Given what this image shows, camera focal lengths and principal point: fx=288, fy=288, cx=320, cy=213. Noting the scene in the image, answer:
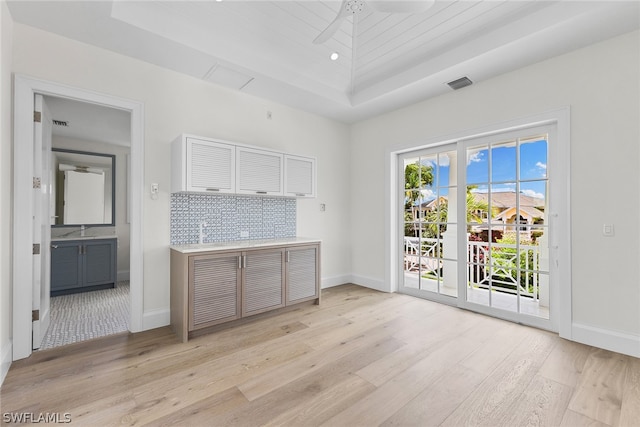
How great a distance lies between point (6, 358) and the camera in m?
2.21

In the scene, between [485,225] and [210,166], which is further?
[485,225]

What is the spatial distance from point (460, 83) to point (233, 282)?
344 cm

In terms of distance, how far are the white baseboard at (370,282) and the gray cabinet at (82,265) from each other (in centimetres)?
398

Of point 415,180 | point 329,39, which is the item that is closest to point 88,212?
point 329,39

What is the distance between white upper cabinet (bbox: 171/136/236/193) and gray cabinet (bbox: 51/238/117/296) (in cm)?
258

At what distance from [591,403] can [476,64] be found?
2995 mm

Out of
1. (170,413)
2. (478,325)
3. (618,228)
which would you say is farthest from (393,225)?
(170,413)

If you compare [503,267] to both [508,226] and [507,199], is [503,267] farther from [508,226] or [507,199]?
[507,199]

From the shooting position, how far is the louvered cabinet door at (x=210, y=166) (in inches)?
117

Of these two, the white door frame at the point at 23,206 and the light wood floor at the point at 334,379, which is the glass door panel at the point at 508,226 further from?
the white door frame at the point at 23,206

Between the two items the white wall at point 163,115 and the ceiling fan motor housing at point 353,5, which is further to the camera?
the white wall at point 163,115

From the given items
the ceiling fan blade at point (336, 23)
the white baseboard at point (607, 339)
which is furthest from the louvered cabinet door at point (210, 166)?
the white baseboard at point (607, 339)

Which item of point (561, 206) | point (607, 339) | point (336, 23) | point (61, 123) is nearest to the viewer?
point (336, 23)

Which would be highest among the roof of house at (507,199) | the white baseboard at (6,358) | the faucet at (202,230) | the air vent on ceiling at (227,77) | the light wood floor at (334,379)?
the air vent on ceiling at (227,77)
